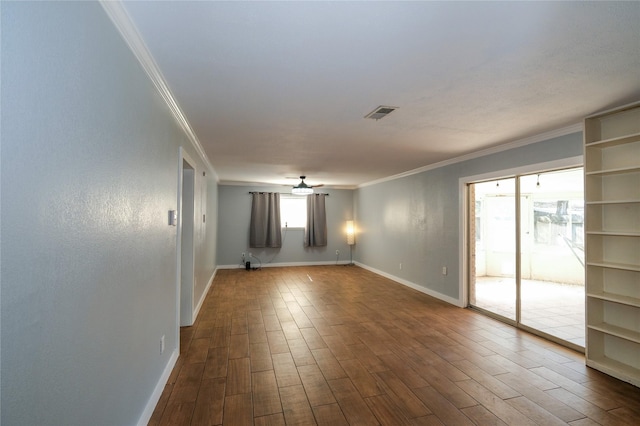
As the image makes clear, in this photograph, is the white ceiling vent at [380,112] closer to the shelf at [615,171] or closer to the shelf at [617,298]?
the shelf at [615,171]

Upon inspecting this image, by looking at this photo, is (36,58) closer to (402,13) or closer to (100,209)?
(100,209)

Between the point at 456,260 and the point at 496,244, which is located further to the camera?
the point at 496,244

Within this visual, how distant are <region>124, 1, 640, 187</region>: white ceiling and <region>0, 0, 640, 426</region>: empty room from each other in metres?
0.02

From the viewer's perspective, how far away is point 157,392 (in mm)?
2301

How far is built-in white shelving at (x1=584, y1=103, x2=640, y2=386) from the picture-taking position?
8.79ft

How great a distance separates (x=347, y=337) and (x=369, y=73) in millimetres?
2835

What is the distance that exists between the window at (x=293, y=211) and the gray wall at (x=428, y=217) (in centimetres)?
196

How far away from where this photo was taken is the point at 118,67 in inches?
59.6

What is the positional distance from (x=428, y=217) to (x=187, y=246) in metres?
4.07

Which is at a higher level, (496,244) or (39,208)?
(39,208)

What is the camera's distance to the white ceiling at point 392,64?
1446mm

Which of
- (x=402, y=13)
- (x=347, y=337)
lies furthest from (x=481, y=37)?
(x=347, y=337)

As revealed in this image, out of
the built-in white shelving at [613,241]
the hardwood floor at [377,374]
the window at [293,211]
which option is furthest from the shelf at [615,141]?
the window at [293,211]

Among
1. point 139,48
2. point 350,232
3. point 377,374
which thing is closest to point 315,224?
point 350,232
